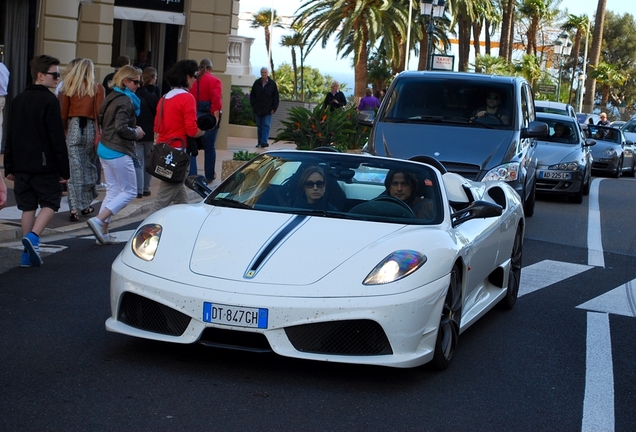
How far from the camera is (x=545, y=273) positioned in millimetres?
10195

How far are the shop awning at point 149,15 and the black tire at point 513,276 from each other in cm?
1492

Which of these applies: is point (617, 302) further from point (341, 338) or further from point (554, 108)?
point (554, 108)

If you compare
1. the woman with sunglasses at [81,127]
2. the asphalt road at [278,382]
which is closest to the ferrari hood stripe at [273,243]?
the asphalt road at [278,382]

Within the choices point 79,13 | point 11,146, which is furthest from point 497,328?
point 79,13

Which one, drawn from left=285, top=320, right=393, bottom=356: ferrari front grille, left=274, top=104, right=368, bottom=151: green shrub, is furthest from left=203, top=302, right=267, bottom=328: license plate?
left=274, top=104, right=368, bottom=151: green shrub

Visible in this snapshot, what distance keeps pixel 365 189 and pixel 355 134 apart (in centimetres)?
1310

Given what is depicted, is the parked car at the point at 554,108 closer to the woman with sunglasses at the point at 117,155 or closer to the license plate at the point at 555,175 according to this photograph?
the license plate at the point at 555,175

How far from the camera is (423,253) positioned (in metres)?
5.71

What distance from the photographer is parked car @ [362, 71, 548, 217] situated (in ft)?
38.8

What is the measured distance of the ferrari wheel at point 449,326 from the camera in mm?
5805

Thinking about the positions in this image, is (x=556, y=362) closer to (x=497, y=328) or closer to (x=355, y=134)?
(x=497, y=328)

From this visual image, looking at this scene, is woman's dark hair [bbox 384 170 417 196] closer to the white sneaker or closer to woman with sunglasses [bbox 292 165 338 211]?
woman with sunglasses [bbox 292 165 338 211]

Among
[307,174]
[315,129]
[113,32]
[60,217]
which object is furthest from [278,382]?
[113,32]

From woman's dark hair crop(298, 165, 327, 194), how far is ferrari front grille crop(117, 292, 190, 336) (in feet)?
4.88
